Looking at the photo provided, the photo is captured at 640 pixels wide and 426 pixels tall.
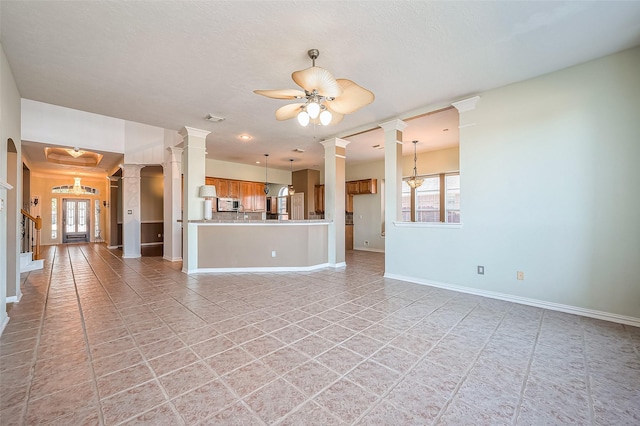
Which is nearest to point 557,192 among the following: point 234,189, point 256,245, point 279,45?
point 279,45

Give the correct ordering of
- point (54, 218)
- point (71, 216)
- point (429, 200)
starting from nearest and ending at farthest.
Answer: point (429, 200) < point (54, 218) < point (71, 216)

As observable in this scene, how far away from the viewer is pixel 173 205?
685cm

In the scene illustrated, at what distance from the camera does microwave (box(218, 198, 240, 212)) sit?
27.1 feet

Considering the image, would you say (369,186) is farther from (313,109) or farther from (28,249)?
(28,249)

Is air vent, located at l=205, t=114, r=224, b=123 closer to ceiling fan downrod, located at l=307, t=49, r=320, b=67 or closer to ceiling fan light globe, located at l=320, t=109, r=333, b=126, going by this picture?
ceiling fan downrod, located at l=307, t=49, r=320, b=67

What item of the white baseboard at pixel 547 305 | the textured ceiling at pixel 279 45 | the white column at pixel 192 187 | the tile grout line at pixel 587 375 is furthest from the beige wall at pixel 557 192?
the white column at pixel 192 187

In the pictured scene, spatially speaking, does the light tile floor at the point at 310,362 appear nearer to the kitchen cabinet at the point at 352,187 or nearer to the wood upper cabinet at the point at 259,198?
the kitchen cabinet at the point at 352,187

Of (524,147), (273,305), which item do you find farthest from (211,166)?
(524,147)

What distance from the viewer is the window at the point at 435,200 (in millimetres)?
7074

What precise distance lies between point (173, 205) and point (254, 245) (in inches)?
112

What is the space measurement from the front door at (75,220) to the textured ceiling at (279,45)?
9.84m

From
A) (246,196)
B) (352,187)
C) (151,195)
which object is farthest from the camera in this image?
(151,195)

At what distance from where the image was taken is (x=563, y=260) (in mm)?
3191

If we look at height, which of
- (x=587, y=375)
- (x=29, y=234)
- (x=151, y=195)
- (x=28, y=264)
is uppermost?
(x=151, y=195)
